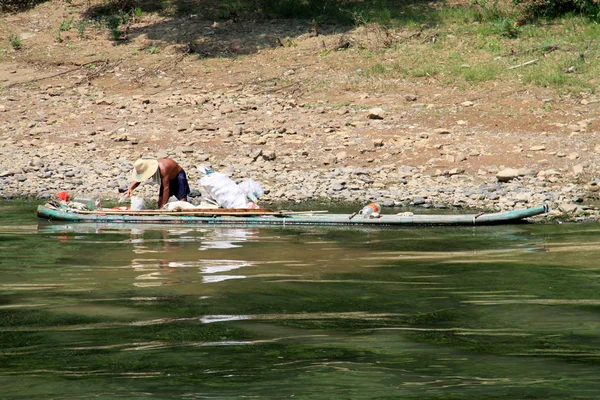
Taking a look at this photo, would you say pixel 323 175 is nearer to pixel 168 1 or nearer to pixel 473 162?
pixel 473 162

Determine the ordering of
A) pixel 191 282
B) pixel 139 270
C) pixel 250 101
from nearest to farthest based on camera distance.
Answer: pixel 191 282, pixel 139 270, pixel 250 101

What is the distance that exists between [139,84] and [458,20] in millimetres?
7493

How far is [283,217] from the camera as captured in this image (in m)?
11.6

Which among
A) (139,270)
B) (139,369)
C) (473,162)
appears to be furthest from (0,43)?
(139,369)

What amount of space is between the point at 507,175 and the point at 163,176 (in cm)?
538

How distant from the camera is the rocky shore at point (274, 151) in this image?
14078 millimetres

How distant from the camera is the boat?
11.2 meters

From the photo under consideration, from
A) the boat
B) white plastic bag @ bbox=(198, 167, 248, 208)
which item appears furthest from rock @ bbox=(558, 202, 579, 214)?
white plastic bag @ bbox=(198, 167, 248, 208)

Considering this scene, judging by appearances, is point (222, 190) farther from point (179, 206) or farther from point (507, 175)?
point (507, 175)

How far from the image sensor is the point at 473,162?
50.1ft

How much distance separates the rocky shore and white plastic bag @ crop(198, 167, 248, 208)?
2069mm

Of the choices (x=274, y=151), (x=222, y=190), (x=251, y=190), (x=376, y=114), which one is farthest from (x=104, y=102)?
(x=251, y=190)

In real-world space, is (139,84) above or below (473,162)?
above

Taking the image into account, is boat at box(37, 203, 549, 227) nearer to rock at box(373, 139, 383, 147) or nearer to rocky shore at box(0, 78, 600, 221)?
rocky shore at box(0, 78, 600, 221)
